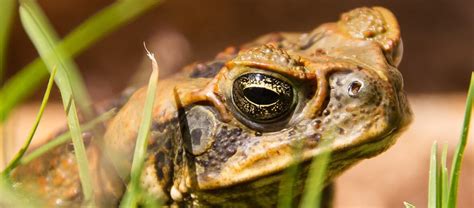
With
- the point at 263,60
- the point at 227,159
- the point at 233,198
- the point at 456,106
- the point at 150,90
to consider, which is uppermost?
the point at 150,90

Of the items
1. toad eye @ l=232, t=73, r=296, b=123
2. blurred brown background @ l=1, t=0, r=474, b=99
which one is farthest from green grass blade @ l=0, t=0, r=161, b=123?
blurred brown background @ l=1, t=0, r=474, b=99

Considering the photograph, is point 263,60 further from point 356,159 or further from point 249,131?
point 356,159

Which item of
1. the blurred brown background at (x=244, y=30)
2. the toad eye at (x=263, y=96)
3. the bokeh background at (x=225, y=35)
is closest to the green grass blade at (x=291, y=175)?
the toad eye at (x=263, y=96)

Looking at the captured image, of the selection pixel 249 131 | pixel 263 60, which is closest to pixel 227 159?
pixel 249 131

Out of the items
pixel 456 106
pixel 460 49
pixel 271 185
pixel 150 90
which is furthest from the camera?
pixel 460 49

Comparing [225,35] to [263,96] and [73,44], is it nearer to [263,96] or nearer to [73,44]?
[263,96]

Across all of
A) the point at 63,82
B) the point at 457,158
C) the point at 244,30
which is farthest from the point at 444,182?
the point at 244,30

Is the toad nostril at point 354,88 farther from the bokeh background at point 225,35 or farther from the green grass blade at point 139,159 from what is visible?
the bokeh background at point 225,35

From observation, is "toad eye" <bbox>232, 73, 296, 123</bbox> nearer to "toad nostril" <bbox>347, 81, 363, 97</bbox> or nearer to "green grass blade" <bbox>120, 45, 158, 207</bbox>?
"toad nostril" <bbox>347, 81, 363, 97</bbox>
